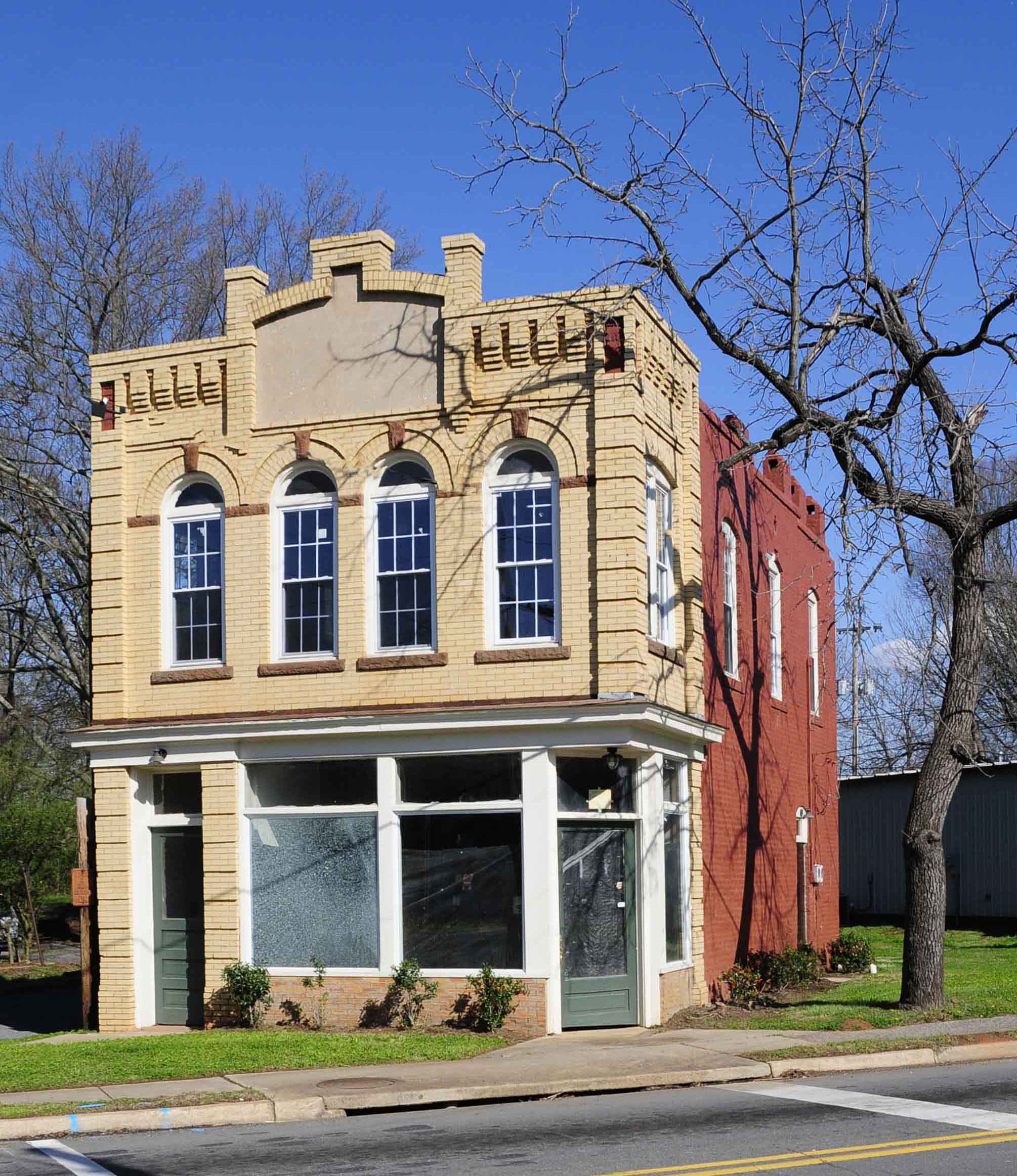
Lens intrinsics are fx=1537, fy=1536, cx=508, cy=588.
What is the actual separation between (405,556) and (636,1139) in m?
8.88

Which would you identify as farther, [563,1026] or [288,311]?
[288,311]

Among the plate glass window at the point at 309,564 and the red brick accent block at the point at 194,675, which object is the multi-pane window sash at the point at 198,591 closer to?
the red brick accent block at the point at 194,675

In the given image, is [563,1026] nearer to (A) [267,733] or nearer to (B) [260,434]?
(A) [267,733]

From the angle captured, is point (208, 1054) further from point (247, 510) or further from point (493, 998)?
point (247, 510)

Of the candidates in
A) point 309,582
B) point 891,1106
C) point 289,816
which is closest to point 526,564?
point 309,582

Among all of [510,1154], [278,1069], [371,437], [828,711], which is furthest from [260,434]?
[828,711]

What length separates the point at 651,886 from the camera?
17.4 meters

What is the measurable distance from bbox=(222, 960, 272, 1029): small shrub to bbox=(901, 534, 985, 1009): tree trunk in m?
7.16

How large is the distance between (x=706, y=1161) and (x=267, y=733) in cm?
949

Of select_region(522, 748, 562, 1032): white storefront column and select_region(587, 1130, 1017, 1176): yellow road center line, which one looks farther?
select_region(522, 748, 562, 1032): white storefront column

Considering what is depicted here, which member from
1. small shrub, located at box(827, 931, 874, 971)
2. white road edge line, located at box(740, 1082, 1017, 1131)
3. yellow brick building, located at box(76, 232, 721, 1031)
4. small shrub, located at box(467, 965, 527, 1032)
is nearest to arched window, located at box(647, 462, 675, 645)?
yellow brick building, located at box(76, 232, 721, 1031)

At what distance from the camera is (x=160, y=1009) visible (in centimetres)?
1852

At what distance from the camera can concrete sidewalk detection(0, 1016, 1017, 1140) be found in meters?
12.1

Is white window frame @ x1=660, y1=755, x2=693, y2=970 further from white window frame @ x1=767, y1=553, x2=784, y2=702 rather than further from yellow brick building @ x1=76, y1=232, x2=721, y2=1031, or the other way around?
white window frame @ x1=767, y1=553, x2=784, y2=702
